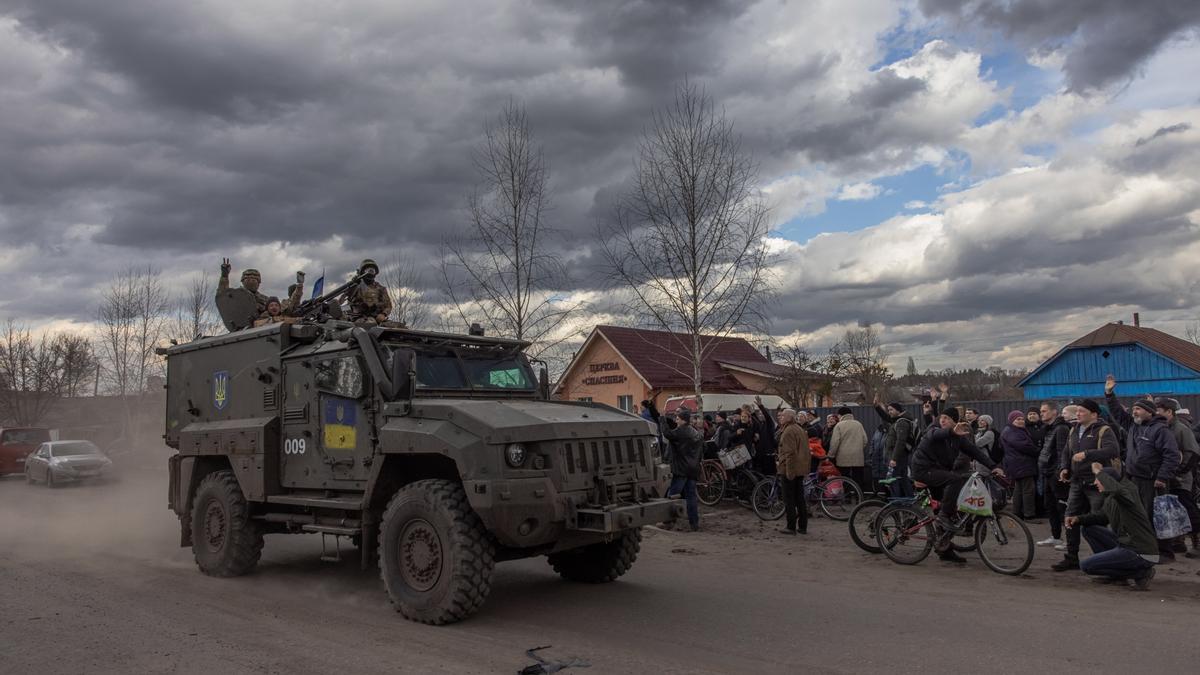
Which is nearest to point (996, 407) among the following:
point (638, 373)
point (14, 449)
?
point (638, 373)

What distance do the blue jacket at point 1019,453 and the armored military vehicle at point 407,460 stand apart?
6.65 metres

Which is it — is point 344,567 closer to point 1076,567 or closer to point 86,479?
point 1076,567

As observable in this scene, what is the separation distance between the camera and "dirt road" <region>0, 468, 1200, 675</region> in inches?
235

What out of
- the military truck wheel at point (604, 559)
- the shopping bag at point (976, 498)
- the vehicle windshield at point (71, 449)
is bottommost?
the military truck wheel at point (604, 559)

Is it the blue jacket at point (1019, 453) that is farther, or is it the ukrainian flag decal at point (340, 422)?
the blue jacket at point (1019, 453)

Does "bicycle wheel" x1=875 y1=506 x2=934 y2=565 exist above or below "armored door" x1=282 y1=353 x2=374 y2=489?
below

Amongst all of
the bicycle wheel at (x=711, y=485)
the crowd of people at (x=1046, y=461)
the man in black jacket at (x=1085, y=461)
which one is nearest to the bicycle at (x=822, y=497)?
the crowd of people at (x=1046, y=461)

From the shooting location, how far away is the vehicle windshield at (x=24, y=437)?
25.7 m

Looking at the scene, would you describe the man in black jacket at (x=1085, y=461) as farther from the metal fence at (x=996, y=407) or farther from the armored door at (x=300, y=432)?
the armored door at (x=300, y=432)

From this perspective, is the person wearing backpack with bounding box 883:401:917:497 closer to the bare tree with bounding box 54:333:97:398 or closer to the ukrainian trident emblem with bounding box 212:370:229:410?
the ukrainian trident emblem with bounding box 212:370:229:410

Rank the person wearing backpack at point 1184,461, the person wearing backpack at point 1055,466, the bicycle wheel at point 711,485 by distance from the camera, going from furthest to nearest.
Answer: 1. the bicycle wheel at point 711,485
2. the person wearing backpack at point 1055,466
3. the person wearing backpack at point 1184,461

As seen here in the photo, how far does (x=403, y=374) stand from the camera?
7.52 meters

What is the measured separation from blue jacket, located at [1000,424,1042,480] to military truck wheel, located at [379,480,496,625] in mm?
8510

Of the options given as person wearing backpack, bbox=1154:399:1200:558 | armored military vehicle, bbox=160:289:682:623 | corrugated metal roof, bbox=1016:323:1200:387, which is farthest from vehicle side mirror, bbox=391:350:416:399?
corrugated metal roof, bbox=1016:323:1200:387
